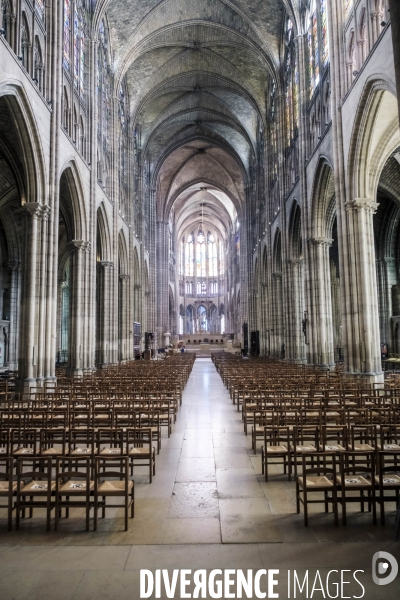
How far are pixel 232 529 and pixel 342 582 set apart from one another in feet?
4.55

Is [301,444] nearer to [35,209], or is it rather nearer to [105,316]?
[35,209]

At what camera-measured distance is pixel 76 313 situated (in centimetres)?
2233

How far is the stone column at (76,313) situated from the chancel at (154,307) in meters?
0.11

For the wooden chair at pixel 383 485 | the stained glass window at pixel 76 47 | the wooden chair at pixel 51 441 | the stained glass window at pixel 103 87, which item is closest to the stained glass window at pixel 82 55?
the stained glass window at pixel 76 47

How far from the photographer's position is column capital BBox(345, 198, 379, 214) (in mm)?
16578

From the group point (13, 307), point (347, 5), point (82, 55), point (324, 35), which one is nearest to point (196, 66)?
point (82, 55)

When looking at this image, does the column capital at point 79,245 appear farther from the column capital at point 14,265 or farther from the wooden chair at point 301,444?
the wooden chair at point 301,444

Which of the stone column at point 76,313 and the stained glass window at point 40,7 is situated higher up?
the stained glass window at point 40,7

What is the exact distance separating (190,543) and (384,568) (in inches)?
71.8

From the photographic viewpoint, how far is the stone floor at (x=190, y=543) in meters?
3.77

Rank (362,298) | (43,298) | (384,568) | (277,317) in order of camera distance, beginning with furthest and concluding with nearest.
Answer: (277,317) < (43,298) < (362,298) < (384,568)

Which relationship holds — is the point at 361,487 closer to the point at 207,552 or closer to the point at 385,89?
the point at 207,552

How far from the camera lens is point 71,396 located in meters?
11.9

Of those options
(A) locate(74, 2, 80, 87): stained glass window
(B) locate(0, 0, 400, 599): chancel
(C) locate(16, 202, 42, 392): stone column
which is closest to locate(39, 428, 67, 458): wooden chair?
(B) locate(0, 0, 400, 599): chancel
